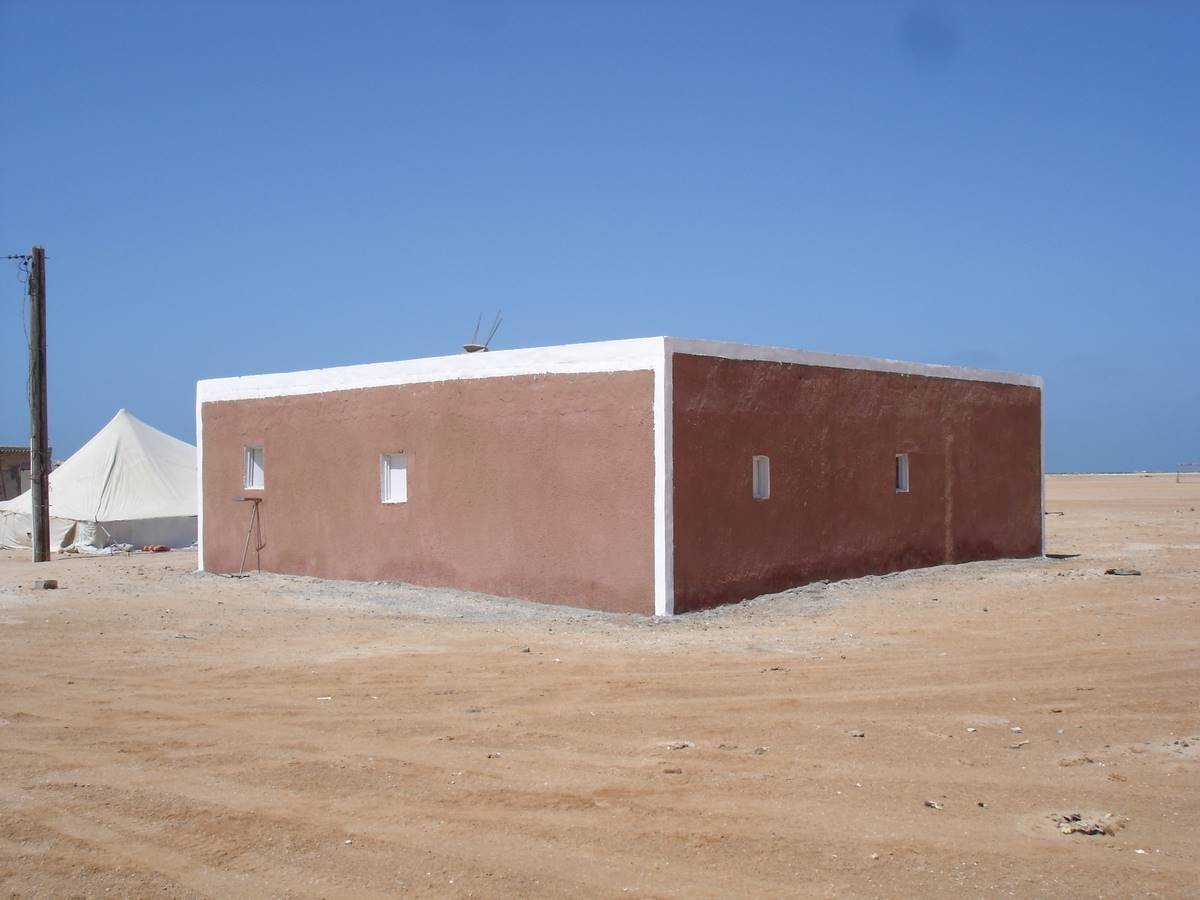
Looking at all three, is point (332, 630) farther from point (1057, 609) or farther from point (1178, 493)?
point (1178, 493)

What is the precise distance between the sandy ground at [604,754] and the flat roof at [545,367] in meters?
3.15

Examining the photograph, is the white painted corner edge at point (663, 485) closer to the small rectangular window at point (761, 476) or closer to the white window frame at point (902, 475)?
the small rectangular window at point (761, 476)

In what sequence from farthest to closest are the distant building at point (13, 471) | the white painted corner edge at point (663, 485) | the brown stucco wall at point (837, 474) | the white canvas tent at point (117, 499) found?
the distant building at point (13, 471) < the white canvas tent at point (117, 499) < the brown stucco wall at point (837, 474) < the white painted corner edge at point (663, 485)

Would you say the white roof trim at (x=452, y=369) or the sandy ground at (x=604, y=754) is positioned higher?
the white roof trim at (x=452, y=369)

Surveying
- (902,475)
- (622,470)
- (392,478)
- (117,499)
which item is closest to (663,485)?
(622,470)

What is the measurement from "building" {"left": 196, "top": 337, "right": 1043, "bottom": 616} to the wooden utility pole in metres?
5.39

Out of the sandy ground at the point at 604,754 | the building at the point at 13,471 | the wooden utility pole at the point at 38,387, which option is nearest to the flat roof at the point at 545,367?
the sandy ground at the point at 604,754

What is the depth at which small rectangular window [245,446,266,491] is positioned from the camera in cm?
1936

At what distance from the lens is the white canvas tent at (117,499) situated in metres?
25.9

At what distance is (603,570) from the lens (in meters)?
14.1

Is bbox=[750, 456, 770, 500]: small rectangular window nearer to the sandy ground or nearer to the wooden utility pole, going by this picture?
the sandy ground

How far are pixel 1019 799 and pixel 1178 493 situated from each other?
170 ft

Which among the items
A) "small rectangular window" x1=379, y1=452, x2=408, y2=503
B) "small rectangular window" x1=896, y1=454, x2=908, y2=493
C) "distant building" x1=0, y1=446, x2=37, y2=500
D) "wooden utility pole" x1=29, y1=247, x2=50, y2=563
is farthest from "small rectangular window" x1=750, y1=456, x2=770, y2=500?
"distant building" x1=0, y1=446, x2=37, y2=500

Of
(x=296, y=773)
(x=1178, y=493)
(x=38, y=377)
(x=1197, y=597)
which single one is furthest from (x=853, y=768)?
(x=1178, y=493)
